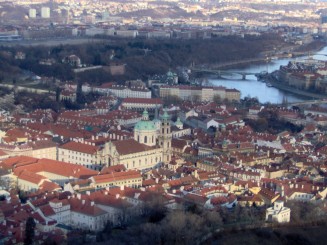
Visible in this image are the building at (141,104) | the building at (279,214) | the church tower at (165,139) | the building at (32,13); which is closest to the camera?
the building at (279,214)

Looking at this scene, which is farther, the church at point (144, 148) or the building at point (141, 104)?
the building at point (141, 104)

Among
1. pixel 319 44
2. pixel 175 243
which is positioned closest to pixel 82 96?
pixel 175 243

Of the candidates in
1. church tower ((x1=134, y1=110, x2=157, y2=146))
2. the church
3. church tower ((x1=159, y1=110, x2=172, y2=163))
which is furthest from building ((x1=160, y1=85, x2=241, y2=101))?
church tower ((x1=134, y1=110, x2=157, y2=146))

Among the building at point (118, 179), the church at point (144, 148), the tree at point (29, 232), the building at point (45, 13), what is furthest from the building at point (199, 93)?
the building at point (45, 13)

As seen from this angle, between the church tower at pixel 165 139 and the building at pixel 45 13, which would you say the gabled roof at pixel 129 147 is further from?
the building at pixel 45 13

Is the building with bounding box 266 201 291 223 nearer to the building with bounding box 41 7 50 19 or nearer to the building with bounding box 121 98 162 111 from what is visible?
the building with bounding box 121 98 162 111

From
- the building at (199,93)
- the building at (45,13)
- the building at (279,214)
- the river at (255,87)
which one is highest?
the building at (279,214)
